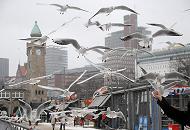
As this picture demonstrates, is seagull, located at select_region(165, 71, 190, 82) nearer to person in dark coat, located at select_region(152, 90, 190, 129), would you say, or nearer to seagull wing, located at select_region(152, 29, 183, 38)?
seagull wing, located at select_region(152, 29, 183, 38)

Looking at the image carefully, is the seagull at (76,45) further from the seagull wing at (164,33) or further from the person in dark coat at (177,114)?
the person in dark coat at (177,114)

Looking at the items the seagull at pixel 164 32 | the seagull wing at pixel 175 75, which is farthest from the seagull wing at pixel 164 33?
the seagull wing at pixel 175 75

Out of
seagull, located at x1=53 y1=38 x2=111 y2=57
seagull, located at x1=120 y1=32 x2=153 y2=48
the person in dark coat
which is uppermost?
seagull, located at x1=120 y1=32 x2=153 y2=48

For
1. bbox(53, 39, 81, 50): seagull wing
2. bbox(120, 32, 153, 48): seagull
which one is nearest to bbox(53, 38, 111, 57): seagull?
bbox(53, 39, 81, 50): seagull wing

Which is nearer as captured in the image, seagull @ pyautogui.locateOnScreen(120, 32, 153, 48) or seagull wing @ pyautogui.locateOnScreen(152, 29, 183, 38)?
seagull wing @ pyautogui.locateOnScreen(152, 29, 183, 38)

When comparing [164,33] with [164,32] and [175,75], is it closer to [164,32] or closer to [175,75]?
[164,32]

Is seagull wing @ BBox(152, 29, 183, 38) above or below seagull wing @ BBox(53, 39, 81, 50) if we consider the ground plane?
above

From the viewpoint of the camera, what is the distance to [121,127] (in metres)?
30.0

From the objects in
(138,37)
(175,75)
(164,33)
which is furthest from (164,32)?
(175,75)

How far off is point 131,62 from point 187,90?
5.42 metres

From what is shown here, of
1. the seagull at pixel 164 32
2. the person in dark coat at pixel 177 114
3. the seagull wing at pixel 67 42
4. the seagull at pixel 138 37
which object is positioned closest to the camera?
the person in dark coat at pixel 177 114

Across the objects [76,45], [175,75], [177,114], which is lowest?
[177,114]

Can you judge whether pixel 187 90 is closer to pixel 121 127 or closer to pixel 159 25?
pixel 121 127

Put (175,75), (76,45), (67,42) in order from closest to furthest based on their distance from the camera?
(175,75), (67,42), (76,45)
